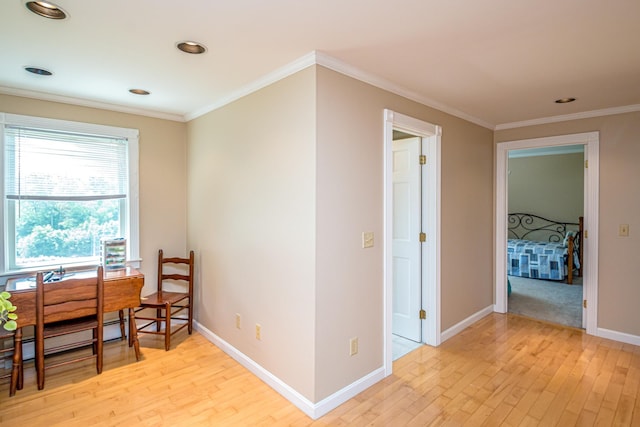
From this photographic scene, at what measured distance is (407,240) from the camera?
3447 millimetres

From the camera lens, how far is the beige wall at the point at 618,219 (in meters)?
3.34

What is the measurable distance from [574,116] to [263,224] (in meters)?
3.43

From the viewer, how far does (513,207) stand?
793 cm

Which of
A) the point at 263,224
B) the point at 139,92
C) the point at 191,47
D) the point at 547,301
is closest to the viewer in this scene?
the point at 191,47

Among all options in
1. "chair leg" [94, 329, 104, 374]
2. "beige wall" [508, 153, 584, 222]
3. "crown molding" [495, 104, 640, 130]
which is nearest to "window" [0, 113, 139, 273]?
"chair leg" [94, 329, 104, 374]

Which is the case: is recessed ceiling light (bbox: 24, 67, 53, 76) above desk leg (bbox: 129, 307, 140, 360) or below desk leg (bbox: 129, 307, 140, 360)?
above

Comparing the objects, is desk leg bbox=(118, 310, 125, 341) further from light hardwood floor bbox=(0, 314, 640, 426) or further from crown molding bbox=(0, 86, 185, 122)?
crown molding bbox=(0, 86, 185, 122)

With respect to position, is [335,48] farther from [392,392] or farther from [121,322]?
[121,322]

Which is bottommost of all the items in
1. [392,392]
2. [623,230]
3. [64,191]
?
[392,392]

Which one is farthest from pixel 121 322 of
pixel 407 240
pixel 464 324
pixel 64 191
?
pixel 464 324

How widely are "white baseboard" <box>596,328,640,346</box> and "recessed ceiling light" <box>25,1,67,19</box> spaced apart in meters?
5.02

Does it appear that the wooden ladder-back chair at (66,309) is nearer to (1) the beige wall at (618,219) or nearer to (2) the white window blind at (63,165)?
(2) the white window blind at (63,165)

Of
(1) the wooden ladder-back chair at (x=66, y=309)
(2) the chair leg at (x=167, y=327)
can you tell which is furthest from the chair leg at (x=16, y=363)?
(2) the chair leg at (x=167, y=327)

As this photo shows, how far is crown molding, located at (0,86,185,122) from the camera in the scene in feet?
9.50
